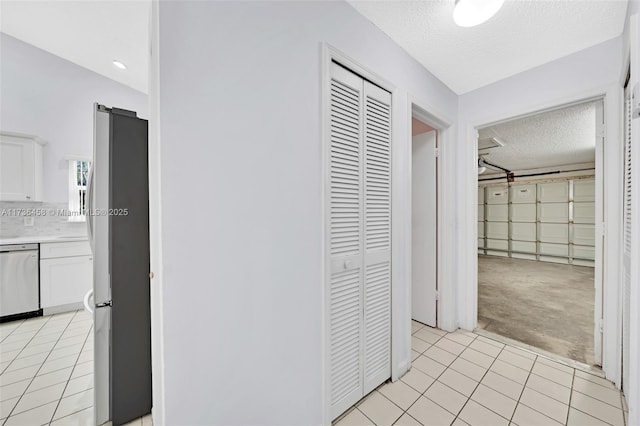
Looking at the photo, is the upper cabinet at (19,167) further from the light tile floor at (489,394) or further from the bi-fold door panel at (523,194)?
the bi-fold door panel at (523,194)

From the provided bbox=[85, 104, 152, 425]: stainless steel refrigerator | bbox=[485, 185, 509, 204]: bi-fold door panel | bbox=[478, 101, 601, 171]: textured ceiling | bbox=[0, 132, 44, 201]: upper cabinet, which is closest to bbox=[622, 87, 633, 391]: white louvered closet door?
bbox=[478, 101, 601, 171]: textured ceiling

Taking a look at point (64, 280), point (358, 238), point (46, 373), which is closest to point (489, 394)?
point (358, 238)

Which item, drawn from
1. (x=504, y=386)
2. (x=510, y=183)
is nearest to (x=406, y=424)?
(x=504, y=386)

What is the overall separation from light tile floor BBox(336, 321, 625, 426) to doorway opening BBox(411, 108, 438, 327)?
58 centimetres

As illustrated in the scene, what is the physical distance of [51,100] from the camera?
298 centimetres

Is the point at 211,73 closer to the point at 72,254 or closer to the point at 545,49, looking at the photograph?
the point at 545,49

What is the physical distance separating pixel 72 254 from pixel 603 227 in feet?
17.6

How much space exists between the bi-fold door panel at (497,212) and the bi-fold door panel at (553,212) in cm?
79

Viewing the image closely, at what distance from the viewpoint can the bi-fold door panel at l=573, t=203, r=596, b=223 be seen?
5758mm

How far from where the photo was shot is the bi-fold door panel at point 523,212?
6.57m

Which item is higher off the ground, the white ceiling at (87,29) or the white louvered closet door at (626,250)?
the white ceiling at (87,29)

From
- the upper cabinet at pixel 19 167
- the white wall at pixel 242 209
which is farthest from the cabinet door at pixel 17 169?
the white wall at pixel 242 209

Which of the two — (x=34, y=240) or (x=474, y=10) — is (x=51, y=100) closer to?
(x=34, y=240)

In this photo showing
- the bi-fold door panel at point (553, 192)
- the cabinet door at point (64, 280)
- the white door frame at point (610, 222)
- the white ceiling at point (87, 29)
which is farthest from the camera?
the bi-fold door panel at point (553, 192)
